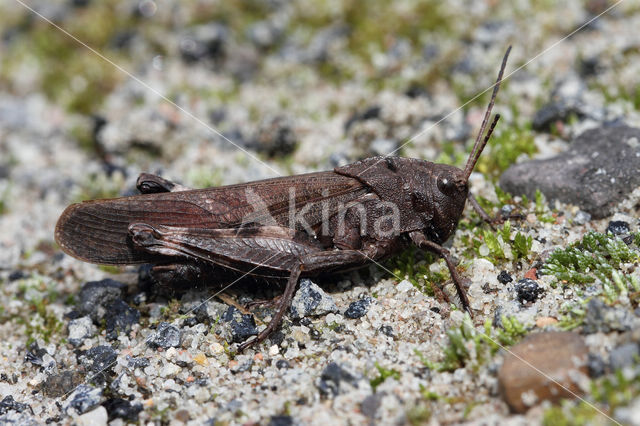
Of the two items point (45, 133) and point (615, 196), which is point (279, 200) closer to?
point (615, 196)

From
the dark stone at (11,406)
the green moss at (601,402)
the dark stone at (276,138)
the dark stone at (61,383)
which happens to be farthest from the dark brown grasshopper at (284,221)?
the dark stone at (276,138)

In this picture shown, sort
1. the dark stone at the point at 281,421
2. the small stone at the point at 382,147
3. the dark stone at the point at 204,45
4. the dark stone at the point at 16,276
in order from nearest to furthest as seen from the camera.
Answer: the dark stone at the point at 281,421, the dark stone at the point at 16,276, the small stone at the point at 382,147, the dark stone at the point at 204,45

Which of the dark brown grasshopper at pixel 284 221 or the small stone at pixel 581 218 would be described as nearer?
the dark brown grasshopper at pixel 284 221

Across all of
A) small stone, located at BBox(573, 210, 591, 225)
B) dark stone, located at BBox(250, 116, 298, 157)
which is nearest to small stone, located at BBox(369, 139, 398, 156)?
dark stone, located at BBox(250, 116, 298, 157)

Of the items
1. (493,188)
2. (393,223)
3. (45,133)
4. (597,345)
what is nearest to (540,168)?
(493,188)

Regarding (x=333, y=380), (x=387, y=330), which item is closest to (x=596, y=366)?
(x=387, y=330)

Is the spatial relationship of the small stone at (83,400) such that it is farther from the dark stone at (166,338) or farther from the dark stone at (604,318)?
the dark stone at (604,318)

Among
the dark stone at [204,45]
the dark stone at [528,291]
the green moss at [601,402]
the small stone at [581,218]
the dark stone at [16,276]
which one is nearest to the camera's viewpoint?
the green moss at [601,402]
